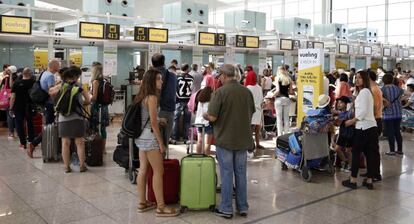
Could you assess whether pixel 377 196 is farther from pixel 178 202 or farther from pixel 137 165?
pixel 137 165

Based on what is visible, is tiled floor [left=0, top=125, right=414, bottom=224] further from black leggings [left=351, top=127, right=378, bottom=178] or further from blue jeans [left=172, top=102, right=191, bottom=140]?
blue jeans [left=172, top=102, right=191, bottom=140]

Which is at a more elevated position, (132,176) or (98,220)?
(132,176)

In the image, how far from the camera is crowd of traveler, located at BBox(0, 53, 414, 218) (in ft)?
12.8

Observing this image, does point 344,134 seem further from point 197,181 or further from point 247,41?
point 247,41

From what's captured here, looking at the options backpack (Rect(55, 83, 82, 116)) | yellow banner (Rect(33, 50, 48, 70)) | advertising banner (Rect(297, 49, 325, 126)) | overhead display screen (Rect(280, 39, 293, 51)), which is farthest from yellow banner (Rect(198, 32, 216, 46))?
yellow banner (Rect(33, 50, 48, 70))

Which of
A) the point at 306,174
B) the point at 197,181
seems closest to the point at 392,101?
the point at 306,174

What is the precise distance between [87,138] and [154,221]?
8.83 ft

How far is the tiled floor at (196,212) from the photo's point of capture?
4004 millimetres

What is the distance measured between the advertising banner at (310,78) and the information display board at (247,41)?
5685 millimetres

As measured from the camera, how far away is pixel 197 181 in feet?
13.3

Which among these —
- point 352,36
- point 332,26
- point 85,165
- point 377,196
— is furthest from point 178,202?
point 352,36

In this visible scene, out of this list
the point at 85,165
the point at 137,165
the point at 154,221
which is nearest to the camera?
the point at 154,221

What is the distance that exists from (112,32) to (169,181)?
252 inches

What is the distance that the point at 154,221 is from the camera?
387 cm
